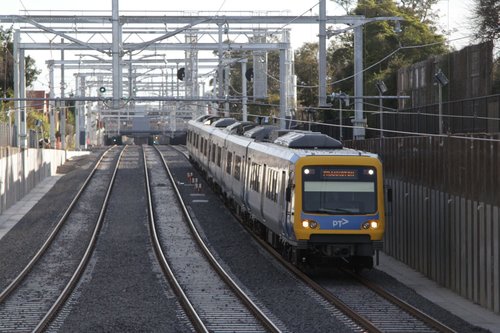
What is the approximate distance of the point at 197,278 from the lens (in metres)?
23.1

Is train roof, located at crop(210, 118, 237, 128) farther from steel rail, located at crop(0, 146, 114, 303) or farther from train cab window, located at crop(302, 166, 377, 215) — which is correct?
train cab window, located at crop(302, 166, 377, 215)

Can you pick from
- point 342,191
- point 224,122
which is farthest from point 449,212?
point 224,122

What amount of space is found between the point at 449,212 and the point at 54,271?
8974mm

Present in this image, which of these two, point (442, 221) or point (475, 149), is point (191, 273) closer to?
point (442, 221)

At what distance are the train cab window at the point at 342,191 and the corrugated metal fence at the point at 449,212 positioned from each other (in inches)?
56.2

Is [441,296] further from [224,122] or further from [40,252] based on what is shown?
[224,122]

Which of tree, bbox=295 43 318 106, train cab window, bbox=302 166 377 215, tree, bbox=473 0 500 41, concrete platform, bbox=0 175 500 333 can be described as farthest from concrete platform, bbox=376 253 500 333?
tree, bbox=295 43 318 106

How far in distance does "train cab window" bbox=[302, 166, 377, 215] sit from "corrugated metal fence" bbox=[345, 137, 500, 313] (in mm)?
1428

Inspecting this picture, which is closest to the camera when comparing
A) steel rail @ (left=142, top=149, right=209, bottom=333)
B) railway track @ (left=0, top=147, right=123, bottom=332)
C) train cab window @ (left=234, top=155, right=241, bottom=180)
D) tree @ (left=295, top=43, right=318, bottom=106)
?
steel rail @ (left=142, top=149, right=209, bottom=333)

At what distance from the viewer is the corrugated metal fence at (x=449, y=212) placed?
61.5 feet

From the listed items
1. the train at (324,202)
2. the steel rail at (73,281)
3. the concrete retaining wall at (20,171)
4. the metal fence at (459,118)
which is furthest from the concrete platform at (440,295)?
the concrete retaining wall at (20,171)

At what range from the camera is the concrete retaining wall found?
3974 centimetres

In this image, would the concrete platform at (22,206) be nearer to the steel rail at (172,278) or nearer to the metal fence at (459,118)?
the steel rail at (172,278)

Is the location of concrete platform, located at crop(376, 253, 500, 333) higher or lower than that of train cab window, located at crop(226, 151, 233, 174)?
lower
